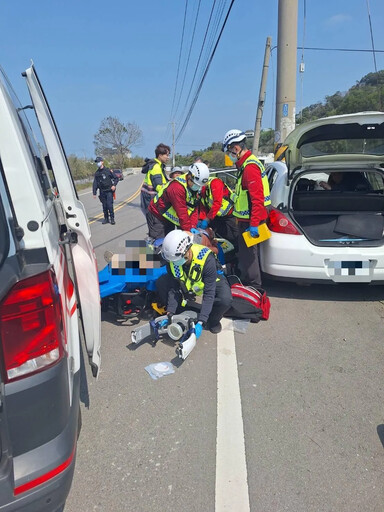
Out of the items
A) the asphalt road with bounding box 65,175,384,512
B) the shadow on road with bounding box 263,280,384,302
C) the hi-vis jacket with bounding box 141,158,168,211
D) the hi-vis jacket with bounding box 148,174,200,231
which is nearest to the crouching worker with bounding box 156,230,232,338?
the asphalt road with bounding box 65,175,384,512

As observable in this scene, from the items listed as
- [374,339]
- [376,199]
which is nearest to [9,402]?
[374,339]

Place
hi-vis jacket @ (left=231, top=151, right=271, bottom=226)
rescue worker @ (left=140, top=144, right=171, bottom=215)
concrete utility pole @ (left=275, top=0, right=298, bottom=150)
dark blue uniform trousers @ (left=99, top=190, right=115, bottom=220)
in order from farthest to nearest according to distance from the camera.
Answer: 1. dark blue uniform trousers @ (left=99, top=190, right=115, bottom=220)
2. concrete utility pole @ (left=275, top=0, right=298, bottom=150)
3. rescue worker @ (left=140, top=144, right=171, bottom=215)
4. hi-vis jacket @ (left=231, top=151, right=271, bottom=226)

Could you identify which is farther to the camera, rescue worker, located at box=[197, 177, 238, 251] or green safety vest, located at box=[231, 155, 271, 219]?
rescue worker, located at box=[197, 177, 238, 251]

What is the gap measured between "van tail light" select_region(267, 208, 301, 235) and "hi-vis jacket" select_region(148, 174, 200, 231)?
39.5 inches

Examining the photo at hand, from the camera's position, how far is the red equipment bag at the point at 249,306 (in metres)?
3.73

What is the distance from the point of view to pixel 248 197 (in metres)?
4.11

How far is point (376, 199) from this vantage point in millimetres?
4414

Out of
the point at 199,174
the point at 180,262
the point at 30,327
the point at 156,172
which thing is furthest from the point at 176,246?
the point at 156,172

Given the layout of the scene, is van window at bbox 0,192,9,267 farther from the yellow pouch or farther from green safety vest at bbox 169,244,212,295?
the yellow pouch

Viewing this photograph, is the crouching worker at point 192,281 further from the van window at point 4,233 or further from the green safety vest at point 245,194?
the van window at point 4,233

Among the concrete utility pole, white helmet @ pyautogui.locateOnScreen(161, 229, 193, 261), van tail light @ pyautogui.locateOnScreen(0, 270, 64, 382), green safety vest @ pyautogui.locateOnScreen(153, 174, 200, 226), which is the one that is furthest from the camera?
the concrete utility pole

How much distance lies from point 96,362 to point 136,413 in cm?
66

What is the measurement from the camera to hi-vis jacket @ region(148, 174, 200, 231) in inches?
173

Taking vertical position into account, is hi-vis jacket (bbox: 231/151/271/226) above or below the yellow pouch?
above
